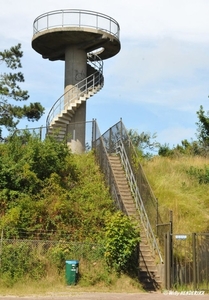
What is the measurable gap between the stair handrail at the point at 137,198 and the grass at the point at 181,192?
4.01ft

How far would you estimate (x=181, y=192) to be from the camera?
24047 millimetres

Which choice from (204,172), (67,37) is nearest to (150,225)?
(204,172)

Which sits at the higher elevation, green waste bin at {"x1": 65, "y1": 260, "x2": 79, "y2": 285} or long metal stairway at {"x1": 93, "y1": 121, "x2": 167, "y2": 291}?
long metal stairway at {"x1": 93, "y1": 121, "x2": 167, "y2": 291}

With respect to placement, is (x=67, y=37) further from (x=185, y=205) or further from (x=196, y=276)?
(x=196, y=276)

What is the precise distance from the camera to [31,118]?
3616cm

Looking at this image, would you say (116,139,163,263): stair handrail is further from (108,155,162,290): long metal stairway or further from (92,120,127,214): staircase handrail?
(92,120,127,214): staircase handrail

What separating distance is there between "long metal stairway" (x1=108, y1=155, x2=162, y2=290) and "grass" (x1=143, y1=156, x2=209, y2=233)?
4.95 ft

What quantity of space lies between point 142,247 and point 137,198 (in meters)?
2.73

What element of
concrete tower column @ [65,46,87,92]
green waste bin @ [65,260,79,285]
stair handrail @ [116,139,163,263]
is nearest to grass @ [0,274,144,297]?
green waste bin @ [65,260,79,285]

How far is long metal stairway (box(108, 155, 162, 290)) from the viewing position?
57.4ft

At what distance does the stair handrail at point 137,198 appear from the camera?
61.9 ft

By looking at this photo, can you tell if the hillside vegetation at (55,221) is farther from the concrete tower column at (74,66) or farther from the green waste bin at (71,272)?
the concrete tower column at (74,66)

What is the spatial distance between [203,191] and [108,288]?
386 inches

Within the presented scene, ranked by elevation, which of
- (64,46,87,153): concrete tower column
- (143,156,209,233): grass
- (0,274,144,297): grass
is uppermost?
(64,46,87,153): concrete tower column
